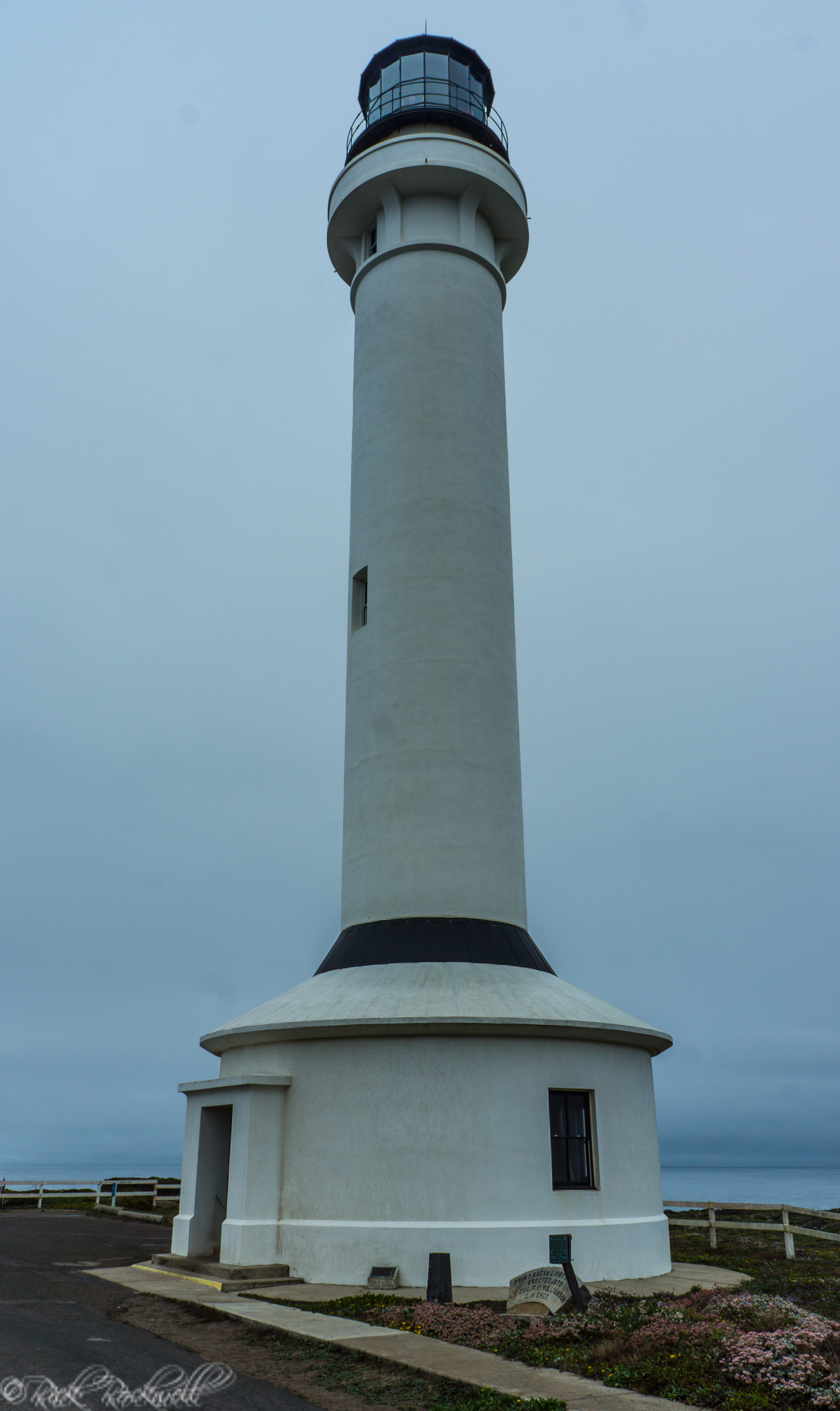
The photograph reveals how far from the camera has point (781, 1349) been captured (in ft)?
→ 26.9

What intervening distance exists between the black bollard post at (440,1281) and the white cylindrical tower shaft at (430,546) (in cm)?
596

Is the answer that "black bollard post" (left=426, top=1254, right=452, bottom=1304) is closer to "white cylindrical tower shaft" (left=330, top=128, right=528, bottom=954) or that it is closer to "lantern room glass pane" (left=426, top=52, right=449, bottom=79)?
→ "white cylindrical tower shaft" (left=330, top=128, right=528, bottom=954)

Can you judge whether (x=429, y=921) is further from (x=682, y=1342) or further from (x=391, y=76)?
(x=391, y=76)

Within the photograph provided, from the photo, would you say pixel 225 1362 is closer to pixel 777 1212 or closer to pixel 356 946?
pixel 356 946

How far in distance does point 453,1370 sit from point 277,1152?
7.05m

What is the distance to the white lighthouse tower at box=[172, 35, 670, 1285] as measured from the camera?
14.3 meters

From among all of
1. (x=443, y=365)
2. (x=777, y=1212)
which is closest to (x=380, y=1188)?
(x=777, y=1212)

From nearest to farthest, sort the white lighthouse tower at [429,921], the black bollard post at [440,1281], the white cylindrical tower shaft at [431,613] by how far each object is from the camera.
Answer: the black bollard post at [440,1281] → the white lighthouse tower at [429,921] → the white cylindrical tower shaft at [431,613]

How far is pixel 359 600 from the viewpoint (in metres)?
20.5

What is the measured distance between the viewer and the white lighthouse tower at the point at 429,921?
14320 millimetres

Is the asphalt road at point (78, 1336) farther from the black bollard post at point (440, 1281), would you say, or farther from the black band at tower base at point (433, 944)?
the black band at tower base at point (433, 944)

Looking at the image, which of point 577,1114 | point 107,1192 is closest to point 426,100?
point 577,1114

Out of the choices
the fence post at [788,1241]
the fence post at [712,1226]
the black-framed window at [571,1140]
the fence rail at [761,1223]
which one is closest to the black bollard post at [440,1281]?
the black-framed window at [571,1140]

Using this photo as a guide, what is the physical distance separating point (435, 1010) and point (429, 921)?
266 centimetres
